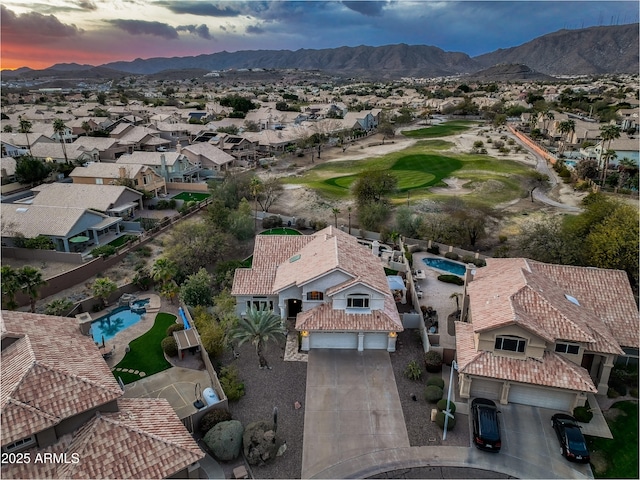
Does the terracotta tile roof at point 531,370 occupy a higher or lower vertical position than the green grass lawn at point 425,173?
higher

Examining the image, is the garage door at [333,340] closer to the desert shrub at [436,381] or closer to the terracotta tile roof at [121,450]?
the desert shrub at [436,381]

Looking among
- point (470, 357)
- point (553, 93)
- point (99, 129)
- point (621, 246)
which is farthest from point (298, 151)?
point (553, 93)

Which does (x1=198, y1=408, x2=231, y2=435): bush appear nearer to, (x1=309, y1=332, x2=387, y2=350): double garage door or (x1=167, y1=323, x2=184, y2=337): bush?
(x1=309, y1=332, x2=387, y2=350): double garage door

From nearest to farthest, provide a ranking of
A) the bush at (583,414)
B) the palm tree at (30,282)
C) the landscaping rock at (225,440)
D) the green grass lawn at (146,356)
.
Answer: the landscaping rock at (225,440) < the bush at (583,414) < the green grass lawn at (146,356) < the palm tree at (30,282)

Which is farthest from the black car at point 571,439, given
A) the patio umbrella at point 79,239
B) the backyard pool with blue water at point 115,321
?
the patio umbrella at point 79,239

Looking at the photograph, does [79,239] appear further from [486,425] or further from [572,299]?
[572,299]

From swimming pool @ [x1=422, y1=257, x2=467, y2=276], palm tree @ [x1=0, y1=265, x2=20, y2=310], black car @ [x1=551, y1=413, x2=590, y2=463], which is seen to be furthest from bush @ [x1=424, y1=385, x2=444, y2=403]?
palm tree @ [x1=0, y1=265, x2=20, y2=310]

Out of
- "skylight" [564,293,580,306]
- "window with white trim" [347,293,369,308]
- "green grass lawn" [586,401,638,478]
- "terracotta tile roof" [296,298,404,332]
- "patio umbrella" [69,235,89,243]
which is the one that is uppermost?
"skylight" [564,293,580,306]
